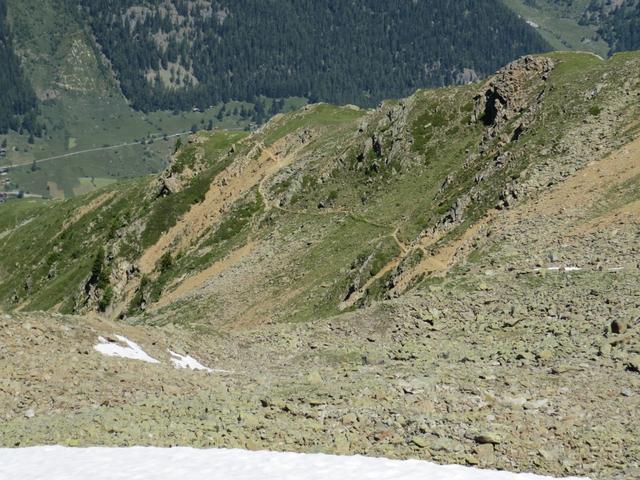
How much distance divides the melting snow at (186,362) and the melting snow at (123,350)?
1428 millimetres

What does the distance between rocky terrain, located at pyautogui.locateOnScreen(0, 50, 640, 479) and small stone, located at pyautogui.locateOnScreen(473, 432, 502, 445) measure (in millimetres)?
59

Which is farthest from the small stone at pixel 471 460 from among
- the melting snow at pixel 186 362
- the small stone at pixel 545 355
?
the melting snow at pixel 186 362

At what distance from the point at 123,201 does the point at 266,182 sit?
55.5 m

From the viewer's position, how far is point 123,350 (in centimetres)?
4347

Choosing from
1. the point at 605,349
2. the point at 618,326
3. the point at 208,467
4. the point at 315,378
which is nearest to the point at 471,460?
the point at 208,467

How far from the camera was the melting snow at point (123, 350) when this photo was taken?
4231 centimetres

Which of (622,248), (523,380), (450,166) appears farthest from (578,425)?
(450,166)

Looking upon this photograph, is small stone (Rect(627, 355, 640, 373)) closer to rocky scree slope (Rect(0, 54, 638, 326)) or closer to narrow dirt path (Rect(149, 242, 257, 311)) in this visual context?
rocky scree slope (Rect(0, 54, 638, 326))

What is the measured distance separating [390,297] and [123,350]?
27.4 meters

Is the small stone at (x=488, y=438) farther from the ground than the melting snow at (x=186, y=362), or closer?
farther from the ground

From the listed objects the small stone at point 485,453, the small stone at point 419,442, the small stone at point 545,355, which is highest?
the small stone at point 419,442

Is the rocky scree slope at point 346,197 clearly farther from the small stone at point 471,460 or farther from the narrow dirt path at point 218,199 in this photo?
the small stone at point 471,460

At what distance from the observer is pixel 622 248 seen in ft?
173

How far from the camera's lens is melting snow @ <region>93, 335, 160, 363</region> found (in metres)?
42.3
